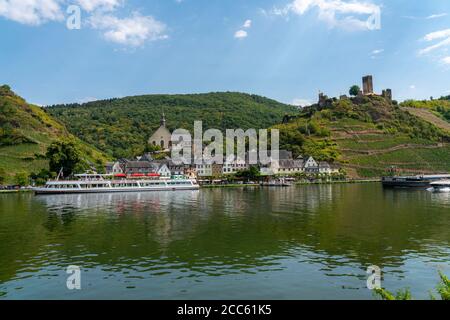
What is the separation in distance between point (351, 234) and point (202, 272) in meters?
17.5

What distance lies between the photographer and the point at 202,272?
80.4 ft

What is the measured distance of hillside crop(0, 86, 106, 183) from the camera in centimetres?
13250

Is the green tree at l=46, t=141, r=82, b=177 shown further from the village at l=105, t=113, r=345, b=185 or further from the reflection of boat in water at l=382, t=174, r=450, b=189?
the reflection of boat in water at l=382, t=174, r=450, b=189

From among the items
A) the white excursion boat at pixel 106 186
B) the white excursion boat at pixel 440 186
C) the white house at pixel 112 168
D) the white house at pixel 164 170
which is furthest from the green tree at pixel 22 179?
the white excursion boat at pixel 440 186

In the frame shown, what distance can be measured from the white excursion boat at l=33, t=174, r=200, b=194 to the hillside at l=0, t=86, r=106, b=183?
2825 cm

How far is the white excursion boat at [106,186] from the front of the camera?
9956 centimetres

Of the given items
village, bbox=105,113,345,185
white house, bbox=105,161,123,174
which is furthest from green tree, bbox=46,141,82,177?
white house, bbox=105,161,123,174

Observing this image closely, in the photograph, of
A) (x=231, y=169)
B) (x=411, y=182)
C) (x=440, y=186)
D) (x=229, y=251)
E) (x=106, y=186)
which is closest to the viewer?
(x=229, y=251)

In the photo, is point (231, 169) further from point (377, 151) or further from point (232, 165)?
point (377, 151)

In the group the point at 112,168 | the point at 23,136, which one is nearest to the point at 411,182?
the point at 112,168

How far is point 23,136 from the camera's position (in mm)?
147875

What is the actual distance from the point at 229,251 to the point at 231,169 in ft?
461
